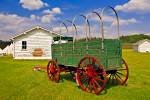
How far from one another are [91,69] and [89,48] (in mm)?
1070

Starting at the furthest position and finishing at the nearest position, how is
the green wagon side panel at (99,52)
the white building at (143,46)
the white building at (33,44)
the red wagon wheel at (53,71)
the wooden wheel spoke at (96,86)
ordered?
the white building at (143,46), the white building at (33,44), the red wagon wheel at (53,71), the green wagon side panel at (99,52), the wooden wheel spoke at (96,86)

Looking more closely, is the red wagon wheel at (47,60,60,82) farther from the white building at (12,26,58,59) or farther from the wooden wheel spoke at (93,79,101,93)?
the white building at (12,26,58,59)

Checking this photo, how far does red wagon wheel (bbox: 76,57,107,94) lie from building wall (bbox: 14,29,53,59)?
77.6 ft

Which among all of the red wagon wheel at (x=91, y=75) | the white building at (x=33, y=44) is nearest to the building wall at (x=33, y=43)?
the white building at (x=33, y=44)

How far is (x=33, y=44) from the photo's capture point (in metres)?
36.0

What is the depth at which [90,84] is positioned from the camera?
12.1 m

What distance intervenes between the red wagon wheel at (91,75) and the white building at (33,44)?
23.4 metres

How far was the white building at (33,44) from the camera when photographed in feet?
117

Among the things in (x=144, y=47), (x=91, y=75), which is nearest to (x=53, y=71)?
(x=91, y=75)

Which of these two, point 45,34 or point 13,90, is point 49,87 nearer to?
point 13,90

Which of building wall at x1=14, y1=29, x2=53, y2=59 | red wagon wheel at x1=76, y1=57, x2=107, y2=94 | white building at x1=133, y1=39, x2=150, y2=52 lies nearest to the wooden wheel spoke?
red wagon wheel at x1=76, y1=57, x2=107, y2=94

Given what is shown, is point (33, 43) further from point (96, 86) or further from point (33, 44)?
point (96, 86)

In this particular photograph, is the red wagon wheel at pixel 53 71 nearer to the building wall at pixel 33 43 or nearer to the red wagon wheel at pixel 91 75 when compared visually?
the red wagon wheel at pixel 91 75

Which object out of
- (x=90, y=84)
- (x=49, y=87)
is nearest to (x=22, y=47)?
(x=49, y=87)
